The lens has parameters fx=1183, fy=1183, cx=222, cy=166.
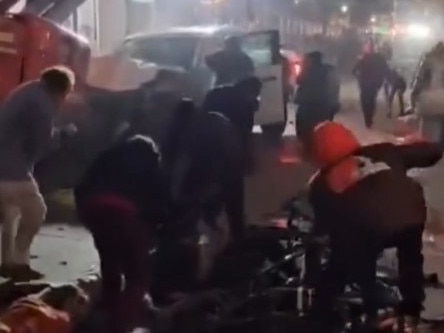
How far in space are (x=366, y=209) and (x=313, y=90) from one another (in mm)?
7956

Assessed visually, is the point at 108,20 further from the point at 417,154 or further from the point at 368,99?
the point at 417,154

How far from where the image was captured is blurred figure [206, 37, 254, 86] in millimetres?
12719

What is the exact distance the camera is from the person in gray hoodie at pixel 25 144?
330 inches

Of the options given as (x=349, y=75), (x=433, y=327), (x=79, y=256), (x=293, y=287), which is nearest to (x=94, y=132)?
(x=79, y=256)

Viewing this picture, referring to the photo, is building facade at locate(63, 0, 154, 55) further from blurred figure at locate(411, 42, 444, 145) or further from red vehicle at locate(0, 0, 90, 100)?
blurred figure at locate(411, 42, 444, 145)

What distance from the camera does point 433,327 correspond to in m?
7.08

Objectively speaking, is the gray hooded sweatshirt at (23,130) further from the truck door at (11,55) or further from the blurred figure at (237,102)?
the truck door at (11,55)

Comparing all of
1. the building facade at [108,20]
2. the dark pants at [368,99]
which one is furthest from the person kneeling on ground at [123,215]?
the dark pants at [368,99]

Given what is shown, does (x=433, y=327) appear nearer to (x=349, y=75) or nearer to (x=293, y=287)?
(x=293, y=287)

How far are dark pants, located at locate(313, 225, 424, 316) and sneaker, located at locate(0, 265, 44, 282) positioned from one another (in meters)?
2.47

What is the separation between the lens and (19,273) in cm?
862

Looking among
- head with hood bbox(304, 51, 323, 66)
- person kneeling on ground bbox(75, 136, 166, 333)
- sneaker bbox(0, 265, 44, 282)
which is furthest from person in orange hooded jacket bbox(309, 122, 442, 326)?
head with hood bbox(304, 51, 323, 66)

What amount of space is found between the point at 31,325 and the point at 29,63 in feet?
20.0

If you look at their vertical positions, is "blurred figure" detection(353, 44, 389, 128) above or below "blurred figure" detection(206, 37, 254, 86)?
below
